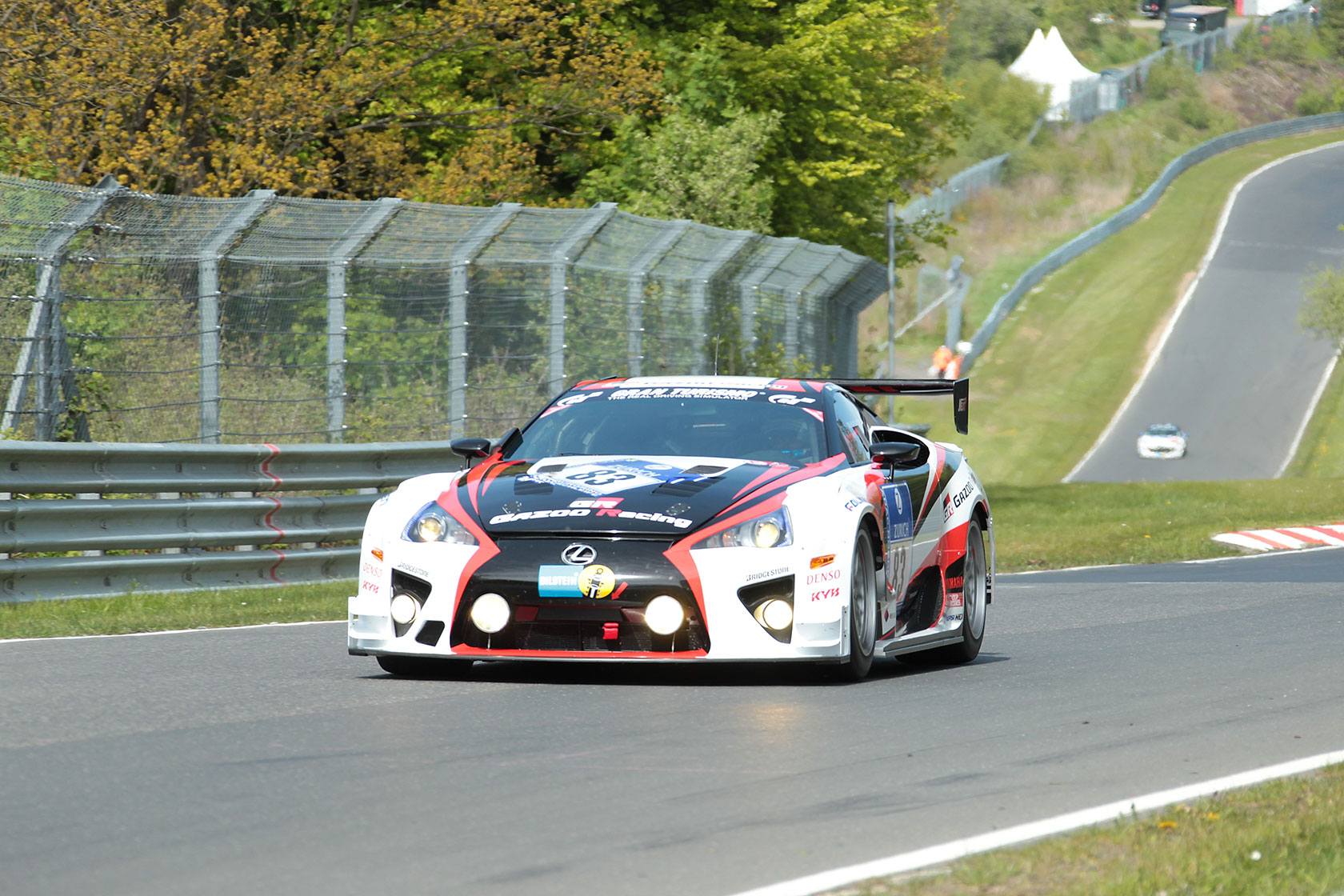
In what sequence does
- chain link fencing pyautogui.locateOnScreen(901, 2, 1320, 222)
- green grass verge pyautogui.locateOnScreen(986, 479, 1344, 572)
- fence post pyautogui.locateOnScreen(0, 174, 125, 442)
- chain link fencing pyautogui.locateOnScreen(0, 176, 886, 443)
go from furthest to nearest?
chain link fencing pyautogui.locateOnScreen(901, 2, 1320, 222) → green grass verge pyautogui.locateOnScreen(986, 479, 1344, 572) → chain link fencing pyautogui.locateOnScreen(0, 176, 886, 443) → fence post pyautogui.locateOnScreen(0, 174, 125, 442)

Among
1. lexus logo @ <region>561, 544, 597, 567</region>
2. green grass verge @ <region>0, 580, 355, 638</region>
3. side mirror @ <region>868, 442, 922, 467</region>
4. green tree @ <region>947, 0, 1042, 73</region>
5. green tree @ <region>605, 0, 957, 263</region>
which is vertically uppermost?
green tree @ <region>947, 0, 1042, 73</region>

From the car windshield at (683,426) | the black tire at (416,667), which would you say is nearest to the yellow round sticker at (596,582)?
the black tire at (416,667)

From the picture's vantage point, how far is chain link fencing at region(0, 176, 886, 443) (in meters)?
13.2

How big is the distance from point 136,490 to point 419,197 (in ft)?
44.7

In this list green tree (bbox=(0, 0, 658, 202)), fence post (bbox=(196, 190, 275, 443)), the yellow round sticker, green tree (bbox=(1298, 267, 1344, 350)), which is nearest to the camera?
the yellow round sticker

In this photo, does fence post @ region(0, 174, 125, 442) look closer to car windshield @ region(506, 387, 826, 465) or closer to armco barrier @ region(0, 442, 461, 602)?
armco barrier @ region(0, 442, 461, 602)

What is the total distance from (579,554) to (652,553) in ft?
0.93

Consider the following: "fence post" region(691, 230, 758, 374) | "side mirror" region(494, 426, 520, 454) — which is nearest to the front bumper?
"side mirror" region(494, 426, 520, 454)

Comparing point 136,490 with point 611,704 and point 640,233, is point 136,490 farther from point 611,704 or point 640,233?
point 640,233

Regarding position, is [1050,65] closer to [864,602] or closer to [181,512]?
[181,512]

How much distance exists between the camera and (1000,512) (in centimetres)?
2625

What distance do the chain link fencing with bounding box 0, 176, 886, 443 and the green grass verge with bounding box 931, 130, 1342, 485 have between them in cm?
3305

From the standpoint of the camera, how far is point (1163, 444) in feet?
184

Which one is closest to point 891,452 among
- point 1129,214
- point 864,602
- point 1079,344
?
point 864,602
